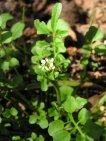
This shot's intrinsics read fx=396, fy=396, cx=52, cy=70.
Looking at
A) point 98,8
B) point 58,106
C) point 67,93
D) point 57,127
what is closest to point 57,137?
point 57,127

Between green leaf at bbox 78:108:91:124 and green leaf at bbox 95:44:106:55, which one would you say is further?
green leaf at bbox 95:44:106:55

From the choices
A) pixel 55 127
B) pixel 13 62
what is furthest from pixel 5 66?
pixel 55 127

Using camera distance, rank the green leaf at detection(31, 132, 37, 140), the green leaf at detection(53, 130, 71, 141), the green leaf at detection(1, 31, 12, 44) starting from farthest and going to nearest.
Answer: the green leaf at detection(31, 132, 37, 140) < the green leaf at detection(1, 31, 12, 44) < the green leaf at detection(53, 130, 71, 141)

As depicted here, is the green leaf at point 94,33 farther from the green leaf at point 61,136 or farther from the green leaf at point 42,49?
the green leaf at point 61,136

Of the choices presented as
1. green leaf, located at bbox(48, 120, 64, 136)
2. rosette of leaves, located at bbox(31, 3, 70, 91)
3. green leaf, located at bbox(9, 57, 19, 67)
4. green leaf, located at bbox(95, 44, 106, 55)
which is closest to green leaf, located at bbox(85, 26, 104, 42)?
green leaf, located at bbox(95, 44, 106, 55)

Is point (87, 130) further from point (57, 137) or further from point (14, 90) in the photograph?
point (14, 90)

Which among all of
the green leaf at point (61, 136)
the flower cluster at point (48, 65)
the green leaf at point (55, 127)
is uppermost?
the flower cluster at point (48, 65)

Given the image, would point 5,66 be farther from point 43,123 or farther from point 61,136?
point 61,136

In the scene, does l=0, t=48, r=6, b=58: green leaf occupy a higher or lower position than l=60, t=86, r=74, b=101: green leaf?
higher

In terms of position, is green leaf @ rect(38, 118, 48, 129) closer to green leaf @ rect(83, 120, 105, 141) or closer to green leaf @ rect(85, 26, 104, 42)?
green leaf @ rect(83, 120, 105, 141)

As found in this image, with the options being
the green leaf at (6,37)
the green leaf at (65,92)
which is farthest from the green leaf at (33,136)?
the green leaf at (6,37)

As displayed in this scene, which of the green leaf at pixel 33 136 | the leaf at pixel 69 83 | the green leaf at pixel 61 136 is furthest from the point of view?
the leaf at pixel 69 83
